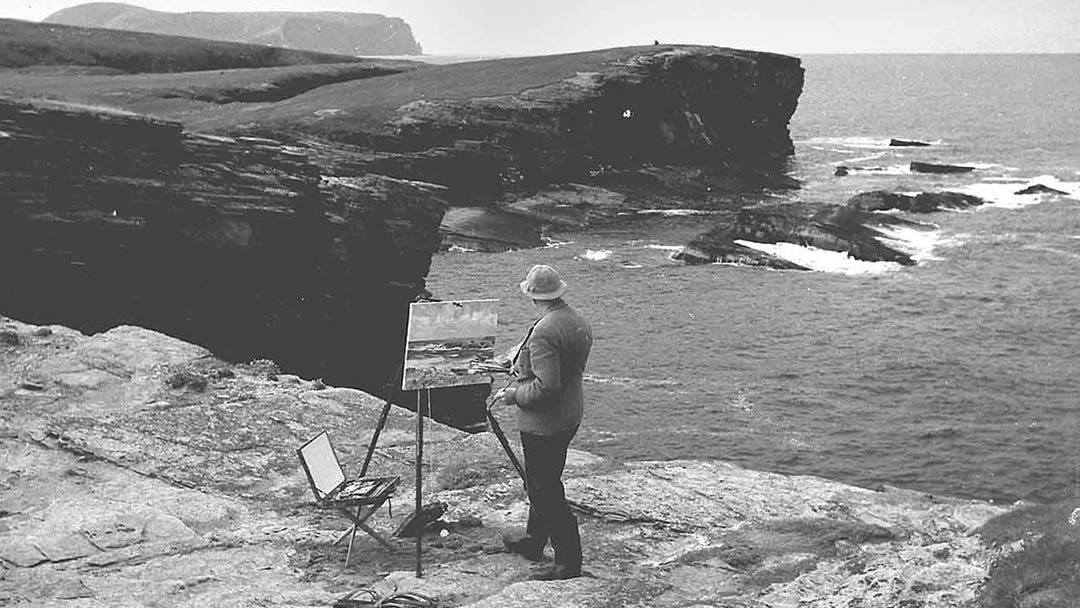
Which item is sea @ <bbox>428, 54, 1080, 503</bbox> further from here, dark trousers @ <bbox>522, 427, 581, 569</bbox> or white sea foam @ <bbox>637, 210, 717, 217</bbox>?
dark trousers @ <bbox>522, 427, 581, 569</bbox>

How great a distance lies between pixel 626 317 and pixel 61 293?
72.1ft

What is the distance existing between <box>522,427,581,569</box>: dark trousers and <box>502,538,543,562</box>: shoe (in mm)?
414

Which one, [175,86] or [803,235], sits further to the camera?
[175,86]

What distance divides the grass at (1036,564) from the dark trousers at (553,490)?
13.0ft

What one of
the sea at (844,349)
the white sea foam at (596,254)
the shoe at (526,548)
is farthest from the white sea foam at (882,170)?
the shoe at (526,548)

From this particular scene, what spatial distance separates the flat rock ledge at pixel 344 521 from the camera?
36.0ft

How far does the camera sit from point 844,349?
1592 inches

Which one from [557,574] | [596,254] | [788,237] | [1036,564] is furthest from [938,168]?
[557,574]

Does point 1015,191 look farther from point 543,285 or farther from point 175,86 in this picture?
point 543,285

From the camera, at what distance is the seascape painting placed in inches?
451

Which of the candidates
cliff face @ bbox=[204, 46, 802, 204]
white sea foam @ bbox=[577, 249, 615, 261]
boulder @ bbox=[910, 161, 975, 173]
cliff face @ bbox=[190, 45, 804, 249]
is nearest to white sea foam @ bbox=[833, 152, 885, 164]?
cliff face @ bbox=[204, 46, 802, 204]

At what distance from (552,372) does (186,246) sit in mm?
32060

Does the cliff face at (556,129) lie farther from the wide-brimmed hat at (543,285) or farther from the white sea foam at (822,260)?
the wide-brimmed hat at (543,285)

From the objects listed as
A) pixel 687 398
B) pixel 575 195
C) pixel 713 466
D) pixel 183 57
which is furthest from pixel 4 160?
pixel 183 57
